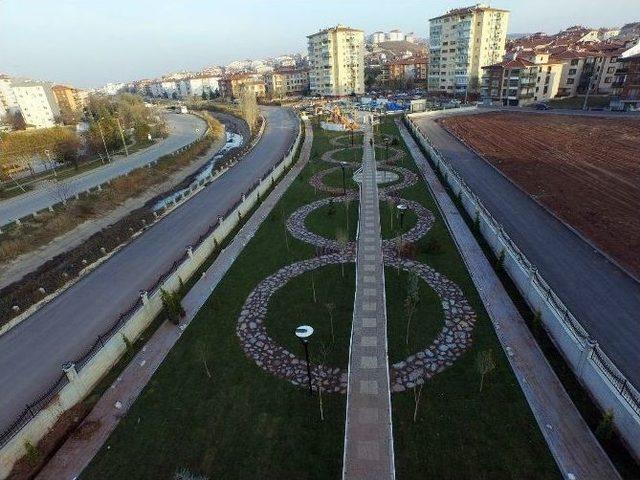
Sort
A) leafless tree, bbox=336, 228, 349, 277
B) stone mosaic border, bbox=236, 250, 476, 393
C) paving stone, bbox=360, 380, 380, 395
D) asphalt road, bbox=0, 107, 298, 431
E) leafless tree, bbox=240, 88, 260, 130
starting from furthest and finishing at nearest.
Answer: leafless tree, bbox=240, 88, 260, 130
leafless tree, bbox=336, 228, 349, 277
asphalt road, bbox=0, 107, 298, 431
stone mosaic border, bbox=236, 250, 476, 393
paving stone, bbox=360, 380, 380, 395

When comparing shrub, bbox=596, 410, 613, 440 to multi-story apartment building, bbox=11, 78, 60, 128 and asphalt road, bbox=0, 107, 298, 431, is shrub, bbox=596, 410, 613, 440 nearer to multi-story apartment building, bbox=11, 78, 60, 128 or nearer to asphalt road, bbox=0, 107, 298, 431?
asphalt road, bbox=0, 107, 298, 431

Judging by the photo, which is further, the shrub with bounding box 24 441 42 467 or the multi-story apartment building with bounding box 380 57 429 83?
the multi-story apartment building with bounding box 380 57 429 83

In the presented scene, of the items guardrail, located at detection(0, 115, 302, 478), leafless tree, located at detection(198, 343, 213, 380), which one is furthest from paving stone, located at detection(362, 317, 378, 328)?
guardrail, located at detection(0, 115, 302, 478)

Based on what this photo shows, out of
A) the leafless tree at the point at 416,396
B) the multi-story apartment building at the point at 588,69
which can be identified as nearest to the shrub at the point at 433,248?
the leafless tree at the point at 416,396

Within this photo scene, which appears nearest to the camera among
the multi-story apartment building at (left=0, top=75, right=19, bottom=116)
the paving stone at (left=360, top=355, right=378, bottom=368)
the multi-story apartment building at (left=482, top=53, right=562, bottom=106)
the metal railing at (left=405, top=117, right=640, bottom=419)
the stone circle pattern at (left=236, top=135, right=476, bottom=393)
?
the metal railing at (left=405, top=117, right=640, bottom=419)

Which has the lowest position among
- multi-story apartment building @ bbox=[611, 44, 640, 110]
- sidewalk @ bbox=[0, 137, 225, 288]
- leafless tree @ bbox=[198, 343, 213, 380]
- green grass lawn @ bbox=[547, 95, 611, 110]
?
sidewalk @ bbox=[0, 137, 225, 288]

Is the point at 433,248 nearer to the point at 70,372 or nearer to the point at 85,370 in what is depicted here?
the point at 85,370

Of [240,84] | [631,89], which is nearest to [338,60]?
[240,84]
